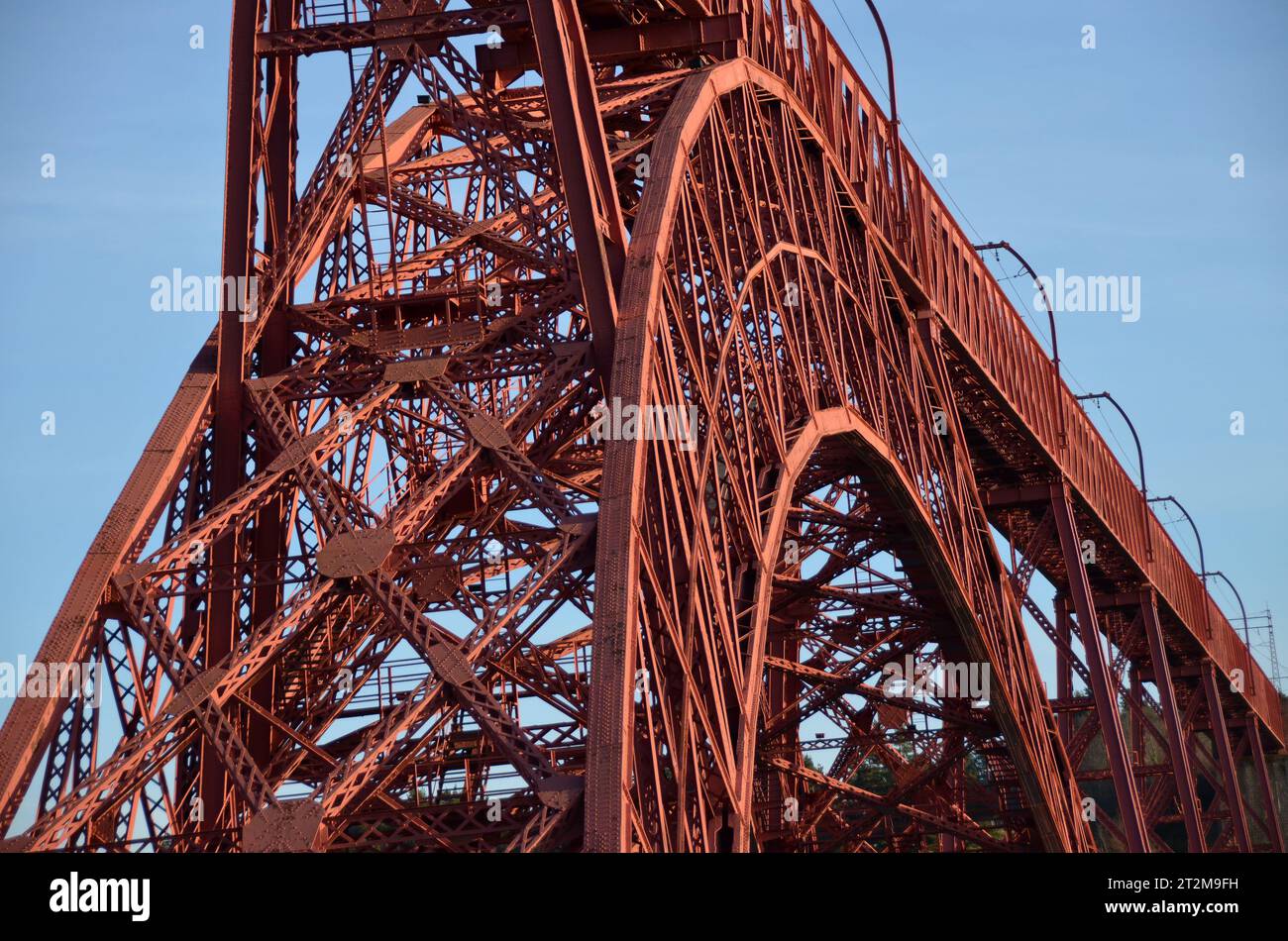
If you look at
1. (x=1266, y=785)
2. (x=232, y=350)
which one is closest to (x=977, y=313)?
(x=232, y=350)

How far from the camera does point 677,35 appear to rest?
25.6 metres

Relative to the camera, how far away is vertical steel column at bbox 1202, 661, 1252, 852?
5750 centimetres

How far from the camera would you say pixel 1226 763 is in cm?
5866

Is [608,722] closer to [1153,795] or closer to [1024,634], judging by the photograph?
[1024,634]

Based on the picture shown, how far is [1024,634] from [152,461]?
23.8m

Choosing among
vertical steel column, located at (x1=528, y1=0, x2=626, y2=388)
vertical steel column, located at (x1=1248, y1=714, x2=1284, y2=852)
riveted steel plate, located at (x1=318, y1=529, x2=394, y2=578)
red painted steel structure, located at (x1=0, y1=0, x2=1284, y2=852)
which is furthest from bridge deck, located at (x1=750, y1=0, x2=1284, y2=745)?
riveted steel plate, located at (x1=318, y1=529, x2=394, y2=578)

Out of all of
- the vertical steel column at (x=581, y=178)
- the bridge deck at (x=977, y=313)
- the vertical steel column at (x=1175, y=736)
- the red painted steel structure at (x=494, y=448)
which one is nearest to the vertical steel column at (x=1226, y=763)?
the bridge deck at (x=977, y=313)

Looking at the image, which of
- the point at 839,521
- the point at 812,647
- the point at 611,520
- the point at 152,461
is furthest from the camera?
the point at 812,647

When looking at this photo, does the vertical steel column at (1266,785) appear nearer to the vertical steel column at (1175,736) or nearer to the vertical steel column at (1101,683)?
the vertical steel column at (1175,736)

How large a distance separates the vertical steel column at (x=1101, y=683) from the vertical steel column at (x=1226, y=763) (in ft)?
54.1

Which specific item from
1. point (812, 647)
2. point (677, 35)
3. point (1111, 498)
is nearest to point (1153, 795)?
point (1111, 498)

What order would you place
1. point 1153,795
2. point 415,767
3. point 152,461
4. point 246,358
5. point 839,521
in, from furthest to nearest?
1. point 1153,795
2. point 839,521
3. point 415,767
4. point 246,358
5. point 152,461

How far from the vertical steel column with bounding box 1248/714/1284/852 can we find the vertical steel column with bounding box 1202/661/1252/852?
2051 millimetres

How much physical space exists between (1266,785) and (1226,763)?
8.79m
